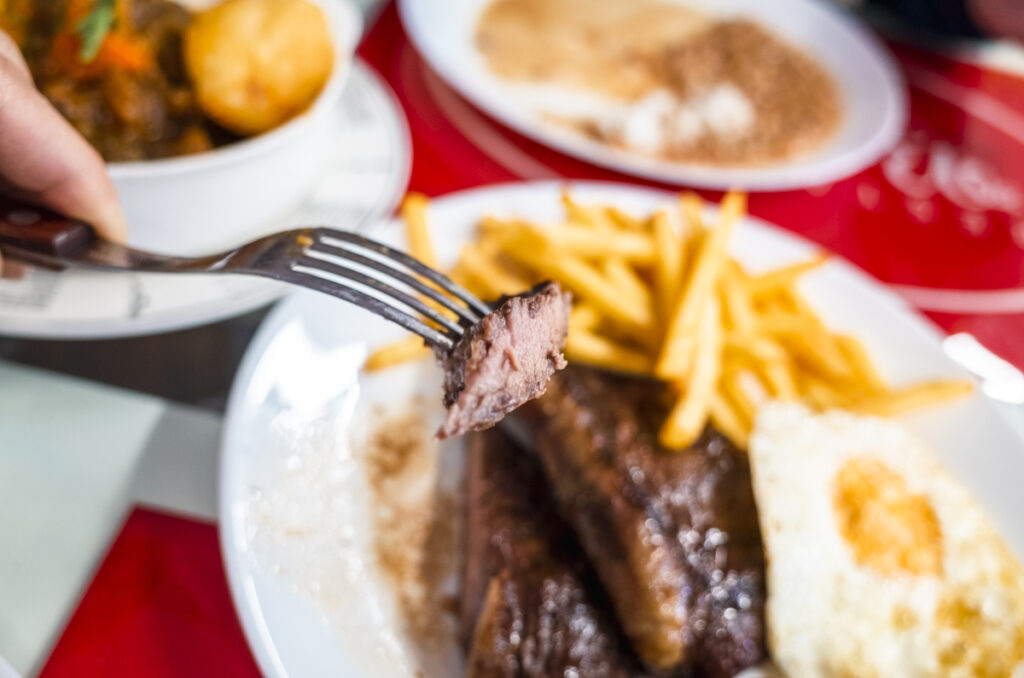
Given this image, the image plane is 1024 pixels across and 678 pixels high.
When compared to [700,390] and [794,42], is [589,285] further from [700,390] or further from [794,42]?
[794,42]

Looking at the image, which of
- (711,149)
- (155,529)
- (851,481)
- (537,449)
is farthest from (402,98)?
(851,481)

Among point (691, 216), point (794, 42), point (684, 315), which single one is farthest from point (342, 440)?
point (794, 42)

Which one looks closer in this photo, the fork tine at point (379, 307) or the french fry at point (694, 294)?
the fork tine at point (379, 307)

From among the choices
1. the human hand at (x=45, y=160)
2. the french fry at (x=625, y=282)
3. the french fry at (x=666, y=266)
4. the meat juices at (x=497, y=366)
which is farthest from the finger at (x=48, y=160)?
the french fry at (x=666, y=266)

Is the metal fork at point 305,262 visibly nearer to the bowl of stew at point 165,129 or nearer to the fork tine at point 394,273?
the fork tine at point 394,273

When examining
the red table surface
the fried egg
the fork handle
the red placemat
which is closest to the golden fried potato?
the fork handle
